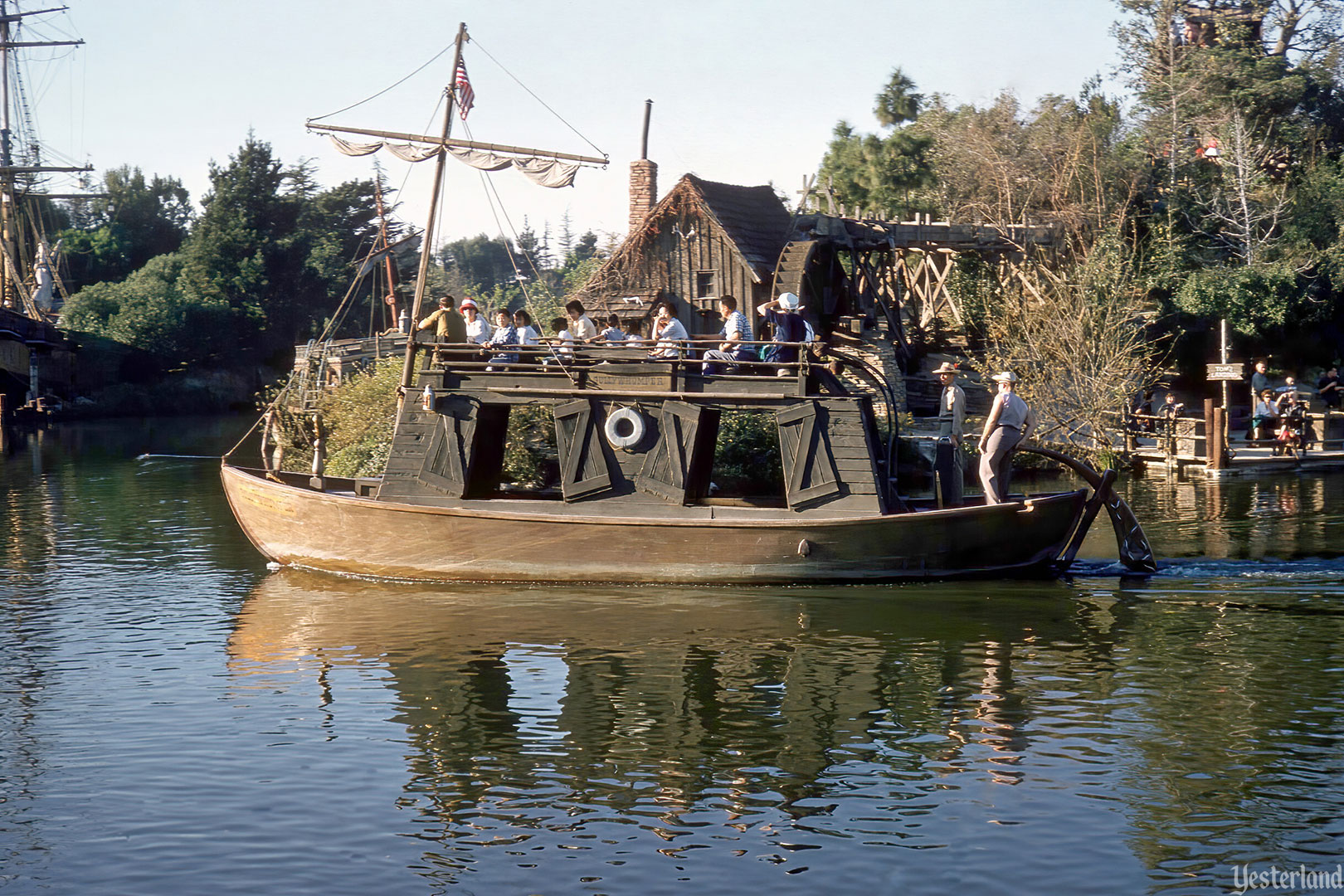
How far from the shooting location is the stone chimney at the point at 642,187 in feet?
114

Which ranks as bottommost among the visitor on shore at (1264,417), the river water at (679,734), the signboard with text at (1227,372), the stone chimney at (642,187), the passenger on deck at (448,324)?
the river water at (679,734)

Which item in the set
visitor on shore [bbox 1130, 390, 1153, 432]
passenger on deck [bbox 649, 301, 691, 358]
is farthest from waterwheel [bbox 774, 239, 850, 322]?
passenger on deck [bbox 649, 301, 691, 358]

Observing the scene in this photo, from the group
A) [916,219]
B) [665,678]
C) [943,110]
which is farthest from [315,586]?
[943,110]

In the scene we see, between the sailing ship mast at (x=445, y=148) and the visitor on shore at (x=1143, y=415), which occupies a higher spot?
the sailing ship mast at (x=445, y=148)

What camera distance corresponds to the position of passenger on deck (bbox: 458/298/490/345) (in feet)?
57.1

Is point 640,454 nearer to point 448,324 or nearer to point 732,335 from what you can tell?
point 732,335

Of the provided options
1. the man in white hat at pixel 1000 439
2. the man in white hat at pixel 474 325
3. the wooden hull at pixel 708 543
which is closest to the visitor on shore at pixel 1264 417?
the wooden hull at pixel 708 543

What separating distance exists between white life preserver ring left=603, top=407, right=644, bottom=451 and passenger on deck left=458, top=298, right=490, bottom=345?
2.93m

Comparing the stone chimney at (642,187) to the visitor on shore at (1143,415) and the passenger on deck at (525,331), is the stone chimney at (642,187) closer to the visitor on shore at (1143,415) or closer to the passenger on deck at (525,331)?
the visitor on shore at (1143,415)

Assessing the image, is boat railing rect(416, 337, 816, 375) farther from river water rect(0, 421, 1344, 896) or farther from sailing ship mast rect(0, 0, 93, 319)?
sailing ship mast rect(0, 0, 93, 319)

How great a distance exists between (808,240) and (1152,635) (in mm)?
19275

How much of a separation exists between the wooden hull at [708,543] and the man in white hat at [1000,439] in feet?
1.85

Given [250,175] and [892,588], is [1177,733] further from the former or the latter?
[250,175]

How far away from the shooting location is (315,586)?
53.9 feet
